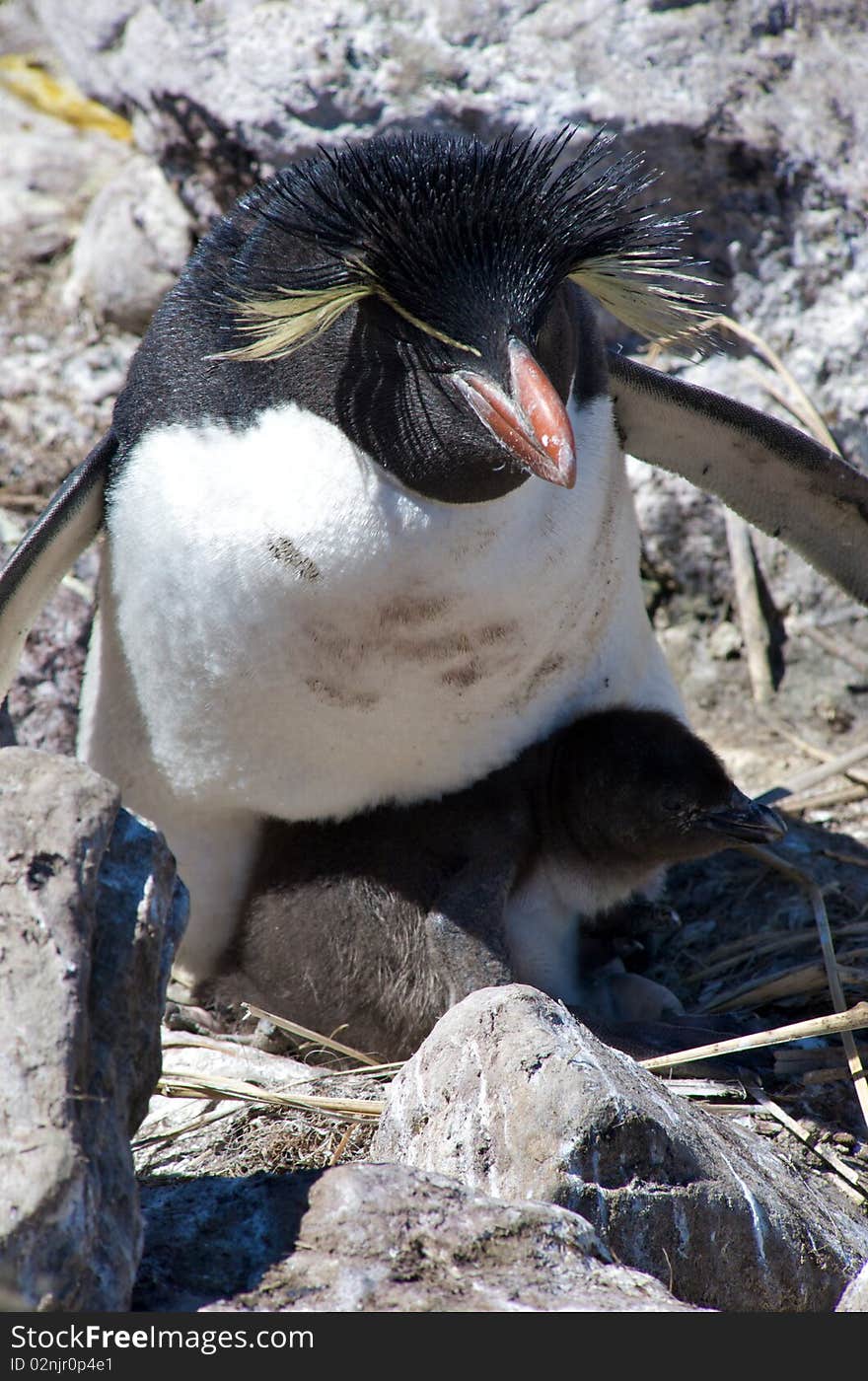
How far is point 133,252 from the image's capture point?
4598 mm

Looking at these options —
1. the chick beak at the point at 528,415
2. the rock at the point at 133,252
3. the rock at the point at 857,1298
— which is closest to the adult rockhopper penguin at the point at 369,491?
the chick beak at the point at 528,415

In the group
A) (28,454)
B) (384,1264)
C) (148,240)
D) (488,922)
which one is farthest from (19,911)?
(148,240)

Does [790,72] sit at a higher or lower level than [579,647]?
higher

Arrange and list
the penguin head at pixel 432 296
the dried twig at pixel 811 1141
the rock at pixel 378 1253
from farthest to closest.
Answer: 1. the dried twig at pixel 811 1141
2. the penguin head at pixel 432 296
3. the rock at pixel 378 1253

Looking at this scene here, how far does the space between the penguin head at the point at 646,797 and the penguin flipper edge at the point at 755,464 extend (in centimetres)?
66

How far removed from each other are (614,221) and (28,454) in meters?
2.40

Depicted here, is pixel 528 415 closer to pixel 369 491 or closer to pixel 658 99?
pixel 369 491

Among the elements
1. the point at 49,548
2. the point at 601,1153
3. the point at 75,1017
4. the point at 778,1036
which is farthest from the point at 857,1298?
the point at 49,548

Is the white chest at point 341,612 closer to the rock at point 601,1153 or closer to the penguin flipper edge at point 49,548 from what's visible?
the penguin flipper edge at point 49,548

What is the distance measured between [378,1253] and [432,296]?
132 cm

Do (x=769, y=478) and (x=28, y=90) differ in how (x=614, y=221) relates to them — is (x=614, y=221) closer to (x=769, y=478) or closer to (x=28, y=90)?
(x=769, y=478)

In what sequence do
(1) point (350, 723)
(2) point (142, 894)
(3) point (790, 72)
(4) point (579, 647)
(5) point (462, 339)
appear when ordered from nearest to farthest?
(2) point (142, 894) → (5) point (462, 339) → (1) point (350, 723) → (4) point (579, 647) → (3) point (790, 72)

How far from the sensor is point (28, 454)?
14.2ft

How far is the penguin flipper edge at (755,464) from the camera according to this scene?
312 cm
